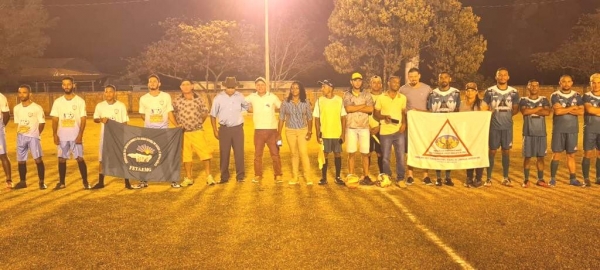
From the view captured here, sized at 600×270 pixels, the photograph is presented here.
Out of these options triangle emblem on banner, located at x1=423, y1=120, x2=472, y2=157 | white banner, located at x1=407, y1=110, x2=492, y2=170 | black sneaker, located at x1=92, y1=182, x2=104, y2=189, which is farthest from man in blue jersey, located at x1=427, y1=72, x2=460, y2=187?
Answer: black sneaker, located at x1=92, y1=182, x2=104, y2=189

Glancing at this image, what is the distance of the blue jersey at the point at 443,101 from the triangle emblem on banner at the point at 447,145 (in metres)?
0.27

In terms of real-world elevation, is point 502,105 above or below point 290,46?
below

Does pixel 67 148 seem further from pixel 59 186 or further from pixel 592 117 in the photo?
pixel 592 117

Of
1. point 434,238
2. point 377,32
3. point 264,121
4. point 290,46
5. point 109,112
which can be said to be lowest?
point 434,238

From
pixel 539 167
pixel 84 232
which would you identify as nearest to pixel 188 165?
pixel 84 232

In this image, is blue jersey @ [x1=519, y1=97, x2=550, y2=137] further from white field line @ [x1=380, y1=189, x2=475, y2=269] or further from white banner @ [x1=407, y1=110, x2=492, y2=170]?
white field line @ [x1=380, y1=189, x2=475, y2=269]

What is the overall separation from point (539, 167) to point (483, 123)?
1.26 m

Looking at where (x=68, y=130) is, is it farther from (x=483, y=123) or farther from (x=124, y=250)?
(x=483, y=123)

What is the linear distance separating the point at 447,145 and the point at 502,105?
122 cm

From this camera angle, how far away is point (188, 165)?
37.3 feet

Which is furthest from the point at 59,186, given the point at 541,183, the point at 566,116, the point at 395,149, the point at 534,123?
the point at 566,116

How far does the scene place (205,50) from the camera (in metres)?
50.0

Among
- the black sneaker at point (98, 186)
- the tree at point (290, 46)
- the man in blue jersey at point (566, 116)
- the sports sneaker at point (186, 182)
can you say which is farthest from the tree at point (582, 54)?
the black sneaker at point (98, 186)

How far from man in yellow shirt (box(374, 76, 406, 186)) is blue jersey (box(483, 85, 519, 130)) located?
60.9 inches
